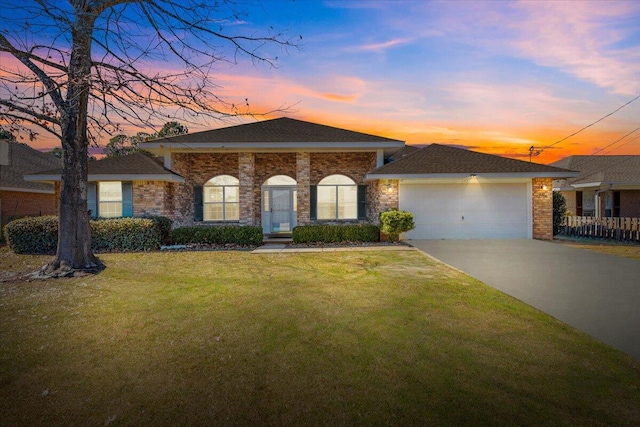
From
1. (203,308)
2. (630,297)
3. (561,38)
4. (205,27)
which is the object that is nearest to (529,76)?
(561,38)

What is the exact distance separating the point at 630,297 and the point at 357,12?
929 cm

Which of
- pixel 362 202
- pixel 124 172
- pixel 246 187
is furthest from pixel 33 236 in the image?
pixel 362 202

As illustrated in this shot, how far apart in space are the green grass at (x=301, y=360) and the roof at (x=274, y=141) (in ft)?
28.5

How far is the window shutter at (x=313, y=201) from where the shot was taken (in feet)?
52.3

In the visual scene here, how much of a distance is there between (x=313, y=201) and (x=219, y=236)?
462 centimetres

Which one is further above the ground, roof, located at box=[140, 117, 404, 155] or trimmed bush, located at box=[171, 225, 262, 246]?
roof, located at box=[140, 117, 404, 155]

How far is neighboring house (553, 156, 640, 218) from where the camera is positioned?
19062 mm

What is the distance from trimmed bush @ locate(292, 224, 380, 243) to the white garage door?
1.81 m

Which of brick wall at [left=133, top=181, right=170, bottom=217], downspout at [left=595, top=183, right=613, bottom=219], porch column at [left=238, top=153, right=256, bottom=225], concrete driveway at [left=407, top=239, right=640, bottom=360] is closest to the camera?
concrete driveway at [left=407, top=239, right=640, bottom=360]

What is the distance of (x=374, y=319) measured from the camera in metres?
5.07

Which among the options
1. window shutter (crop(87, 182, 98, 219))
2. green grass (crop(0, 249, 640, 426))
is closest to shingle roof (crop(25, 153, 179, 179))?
window shutter (crop(87, 182, 98, 219))

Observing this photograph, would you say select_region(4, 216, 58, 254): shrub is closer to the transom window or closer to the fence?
the transom window

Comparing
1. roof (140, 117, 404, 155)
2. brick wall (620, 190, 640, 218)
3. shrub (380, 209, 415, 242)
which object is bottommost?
shrub (380, 209, 415, 242)

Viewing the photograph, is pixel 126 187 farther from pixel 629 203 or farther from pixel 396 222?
pixel 629 203
